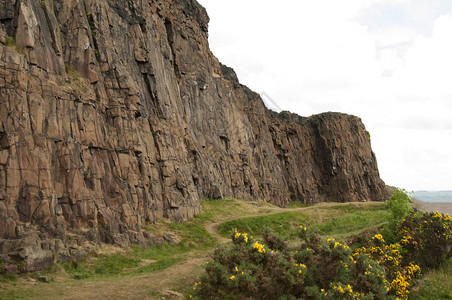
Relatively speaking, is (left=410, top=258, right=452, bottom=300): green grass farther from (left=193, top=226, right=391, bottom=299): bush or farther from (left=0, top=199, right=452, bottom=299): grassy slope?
(left=193, top=226, right=391, bottom=299): bush

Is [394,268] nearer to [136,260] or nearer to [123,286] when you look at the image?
[123,286]

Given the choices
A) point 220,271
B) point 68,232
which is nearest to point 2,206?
point 68,232

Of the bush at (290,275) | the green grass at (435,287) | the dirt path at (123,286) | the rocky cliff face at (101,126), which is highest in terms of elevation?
the rocky cliff face at (101,126)

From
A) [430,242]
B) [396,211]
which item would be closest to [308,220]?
[396,211]

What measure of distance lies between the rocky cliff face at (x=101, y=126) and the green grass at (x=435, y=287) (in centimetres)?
1695

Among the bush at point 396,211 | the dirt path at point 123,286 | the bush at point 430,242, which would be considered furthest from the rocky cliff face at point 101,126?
the bush at point 430,242

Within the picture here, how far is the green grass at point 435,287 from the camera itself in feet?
41.3

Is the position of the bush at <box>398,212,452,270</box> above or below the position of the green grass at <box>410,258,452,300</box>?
above

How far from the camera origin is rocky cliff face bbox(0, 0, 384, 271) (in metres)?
20.1

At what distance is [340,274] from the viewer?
11.9 m

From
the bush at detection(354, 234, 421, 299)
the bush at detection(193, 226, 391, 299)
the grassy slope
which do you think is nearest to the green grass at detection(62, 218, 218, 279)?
the grassy slope

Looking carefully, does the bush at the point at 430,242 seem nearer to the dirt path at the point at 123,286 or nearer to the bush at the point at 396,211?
the bush at the point at 396,211

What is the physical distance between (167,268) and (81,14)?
76.5ft

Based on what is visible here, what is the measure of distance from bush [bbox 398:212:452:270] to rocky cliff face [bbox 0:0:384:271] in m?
17.3
